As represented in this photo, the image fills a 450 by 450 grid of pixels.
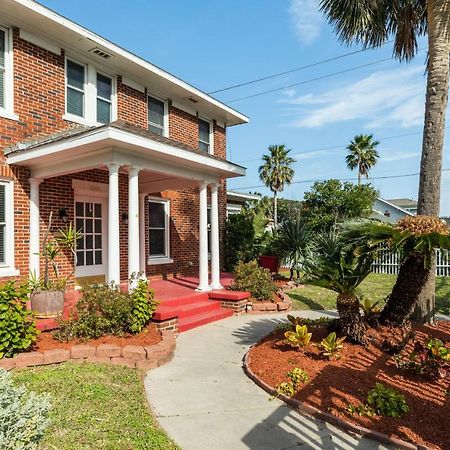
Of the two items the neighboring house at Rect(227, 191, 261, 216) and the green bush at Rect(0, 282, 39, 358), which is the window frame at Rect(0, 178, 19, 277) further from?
the neighboring house at Rect(227, 191, 261, 216)

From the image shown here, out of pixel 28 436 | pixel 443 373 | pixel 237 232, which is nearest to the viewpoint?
pixel 28 436

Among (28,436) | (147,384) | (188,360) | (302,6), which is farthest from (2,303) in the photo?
(302,6)

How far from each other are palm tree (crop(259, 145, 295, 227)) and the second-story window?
95.7 feet

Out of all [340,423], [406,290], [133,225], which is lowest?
[340,423]

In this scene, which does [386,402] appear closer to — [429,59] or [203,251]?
[203,251]

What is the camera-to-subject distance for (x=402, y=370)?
4.48m

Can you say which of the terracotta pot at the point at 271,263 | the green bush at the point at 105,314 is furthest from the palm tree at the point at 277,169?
the green bush at the point at 105,314

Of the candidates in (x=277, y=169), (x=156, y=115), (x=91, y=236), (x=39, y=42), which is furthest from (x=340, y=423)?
(x=277, y=169)

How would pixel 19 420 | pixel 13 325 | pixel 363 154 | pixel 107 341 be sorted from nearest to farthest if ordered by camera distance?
1. pixel 19 420
2. pixel 13 325
3. pixel 107 341
4. pixel 363 154

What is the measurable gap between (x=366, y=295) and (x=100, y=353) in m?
7.86

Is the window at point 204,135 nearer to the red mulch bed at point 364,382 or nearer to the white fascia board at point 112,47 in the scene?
the white fascia board at point 112,47

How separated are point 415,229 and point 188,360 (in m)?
3.86

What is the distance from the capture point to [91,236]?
9.03m

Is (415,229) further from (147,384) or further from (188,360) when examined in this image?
(147,384)
